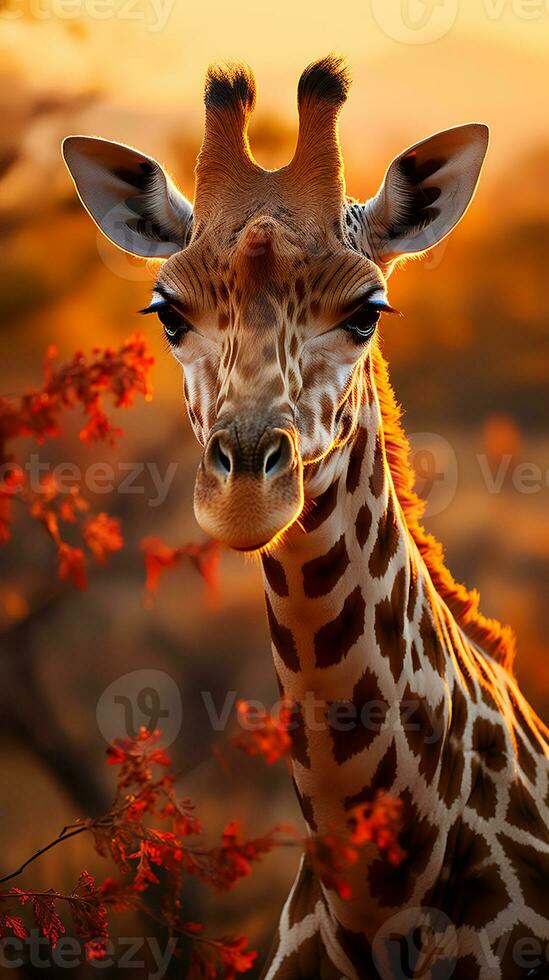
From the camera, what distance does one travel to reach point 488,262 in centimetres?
812

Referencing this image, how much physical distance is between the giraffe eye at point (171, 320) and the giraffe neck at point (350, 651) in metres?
0.53

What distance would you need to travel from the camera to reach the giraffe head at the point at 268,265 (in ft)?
7.91

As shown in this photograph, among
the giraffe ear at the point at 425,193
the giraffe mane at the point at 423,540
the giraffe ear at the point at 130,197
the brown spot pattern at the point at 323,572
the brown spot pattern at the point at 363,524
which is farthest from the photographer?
the giraffe mane at the point at 423,540

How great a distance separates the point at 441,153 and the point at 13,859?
5045 millimetres

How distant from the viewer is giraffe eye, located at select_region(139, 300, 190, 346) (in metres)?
2.95

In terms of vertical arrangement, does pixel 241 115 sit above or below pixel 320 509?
above

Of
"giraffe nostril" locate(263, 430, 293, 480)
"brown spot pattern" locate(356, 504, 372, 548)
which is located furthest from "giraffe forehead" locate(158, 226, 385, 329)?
"brown spot pattern" locate(356, 504, 372, 548)

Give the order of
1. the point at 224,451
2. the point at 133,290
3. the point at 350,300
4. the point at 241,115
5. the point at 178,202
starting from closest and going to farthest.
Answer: the point at 224,451 → the point at 350,300 → the point at 241,115 → the point at 178,202 → the point at 133,290

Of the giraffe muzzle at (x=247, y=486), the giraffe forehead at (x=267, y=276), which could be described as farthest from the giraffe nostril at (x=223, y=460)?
the giraffe forehead at (x=267, y=276)

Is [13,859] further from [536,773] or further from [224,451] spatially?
[224,451]

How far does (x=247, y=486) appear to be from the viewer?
92.7 inches

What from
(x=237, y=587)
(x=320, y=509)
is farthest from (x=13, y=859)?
(x=320, y=509)

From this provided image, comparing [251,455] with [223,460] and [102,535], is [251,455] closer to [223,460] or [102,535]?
[223,460]

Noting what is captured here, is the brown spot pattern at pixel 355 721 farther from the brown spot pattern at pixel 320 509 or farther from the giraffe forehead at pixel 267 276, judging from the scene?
the giraffe forehead at pixel 267 276
